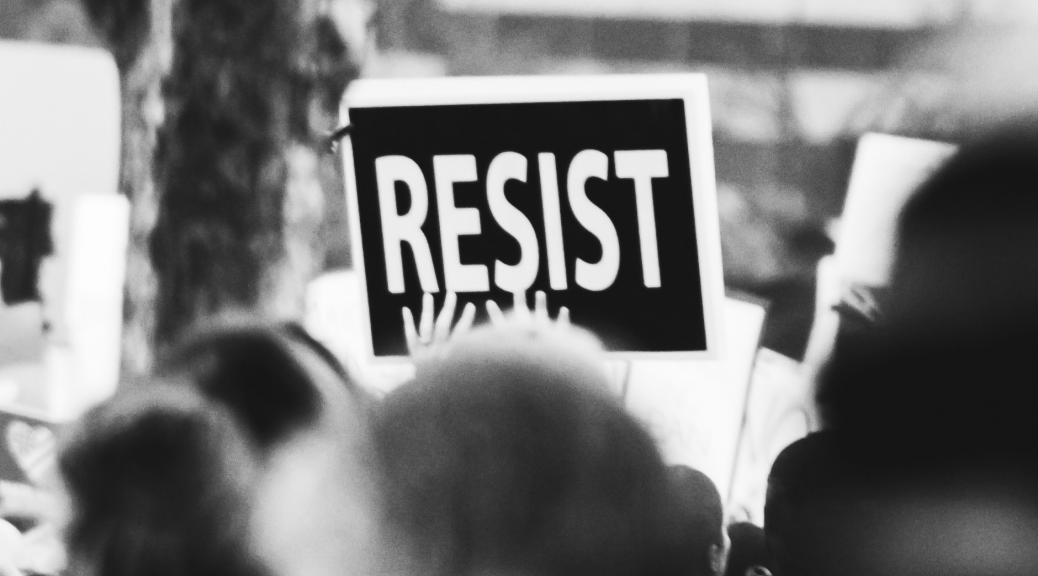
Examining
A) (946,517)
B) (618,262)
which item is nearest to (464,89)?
(618,262)

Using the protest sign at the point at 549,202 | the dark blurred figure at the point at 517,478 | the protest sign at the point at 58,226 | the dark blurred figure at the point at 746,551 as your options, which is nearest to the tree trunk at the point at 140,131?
the protest sign at the point at 549,202

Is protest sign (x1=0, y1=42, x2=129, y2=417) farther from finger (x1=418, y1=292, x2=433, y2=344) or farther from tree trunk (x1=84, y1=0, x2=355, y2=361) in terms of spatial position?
finger (x1=418, y1=292, x2=433, y2=344)

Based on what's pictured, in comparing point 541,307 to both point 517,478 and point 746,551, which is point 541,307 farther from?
point 746,551

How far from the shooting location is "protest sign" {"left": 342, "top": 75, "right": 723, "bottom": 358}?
913mm

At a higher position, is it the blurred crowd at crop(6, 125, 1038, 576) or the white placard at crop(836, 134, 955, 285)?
the white placard at crop(836, 134, 955, 285)

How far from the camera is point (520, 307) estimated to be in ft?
3.07

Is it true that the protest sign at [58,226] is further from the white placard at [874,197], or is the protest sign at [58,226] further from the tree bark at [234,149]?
the white placard at [874,197]

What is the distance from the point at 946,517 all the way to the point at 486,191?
0.48 m

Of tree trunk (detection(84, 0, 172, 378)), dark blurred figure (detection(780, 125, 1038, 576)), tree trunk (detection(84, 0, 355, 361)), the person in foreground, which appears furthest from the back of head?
tree trunk (detection(84, 0, 172, 378))

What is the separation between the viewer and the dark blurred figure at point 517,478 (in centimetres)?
67

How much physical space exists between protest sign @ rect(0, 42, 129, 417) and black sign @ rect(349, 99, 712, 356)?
0.64 m

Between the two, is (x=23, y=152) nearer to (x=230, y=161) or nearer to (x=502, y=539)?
(x=230, y=161)

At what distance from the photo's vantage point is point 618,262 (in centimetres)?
94

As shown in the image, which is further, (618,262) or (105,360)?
(105,360)
